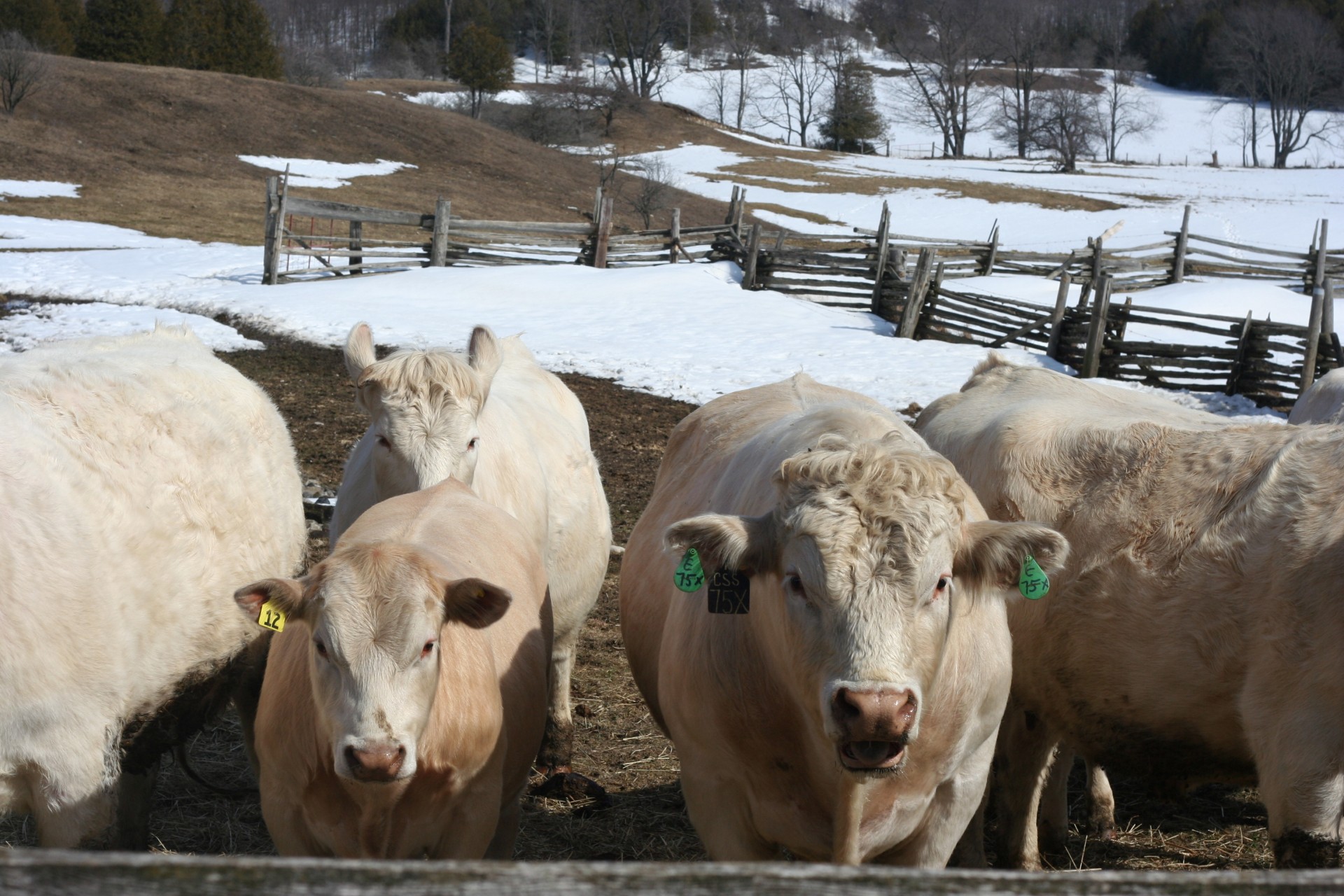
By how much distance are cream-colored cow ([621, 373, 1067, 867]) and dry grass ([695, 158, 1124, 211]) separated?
45590mm

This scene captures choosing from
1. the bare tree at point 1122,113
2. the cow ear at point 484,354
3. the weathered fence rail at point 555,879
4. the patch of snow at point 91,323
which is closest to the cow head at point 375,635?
the weathered fence rail at point 555,879

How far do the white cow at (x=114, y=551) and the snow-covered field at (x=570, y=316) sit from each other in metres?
9.20

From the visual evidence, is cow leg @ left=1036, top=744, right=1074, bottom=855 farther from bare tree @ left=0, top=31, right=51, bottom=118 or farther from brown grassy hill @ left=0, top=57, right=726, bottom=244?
bare tree @ left=0, top=31, right=51, bottom=118

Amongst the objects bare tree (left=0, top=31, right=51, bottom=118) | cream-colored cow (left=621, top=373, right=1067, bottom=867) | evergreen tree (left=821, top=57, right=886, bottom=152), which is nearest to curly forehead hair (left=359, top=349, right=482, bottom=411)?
cream-colored cow (left=621, top=373, right=1067, bottom=867)

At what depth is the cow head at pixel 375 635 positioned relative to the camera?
336 centimetres

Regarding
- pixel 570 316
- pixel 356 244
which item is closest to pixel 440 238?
pixel 356 244

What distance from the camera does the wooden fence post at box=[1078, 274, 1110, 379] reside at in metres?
17.8

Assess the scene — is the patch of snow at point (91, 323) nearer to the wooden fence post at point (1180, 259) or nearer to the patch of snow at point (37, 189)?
the patch of snow at point (37, 189)

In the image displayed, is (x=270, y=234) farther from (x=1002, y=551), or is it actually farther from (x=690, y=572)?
(x=1002, y=551)

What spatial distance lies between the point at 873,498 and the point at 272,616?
1898mm

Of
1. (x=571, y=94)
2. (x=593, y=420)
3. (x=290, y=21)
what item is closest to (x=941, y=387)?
(x=593, y=420)

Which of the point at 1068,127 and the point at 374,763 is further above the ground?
the point at 1068,127

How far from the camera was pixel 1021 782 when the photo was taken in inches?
198

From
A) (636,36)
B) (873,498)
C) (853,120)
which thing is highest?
(636,36)
